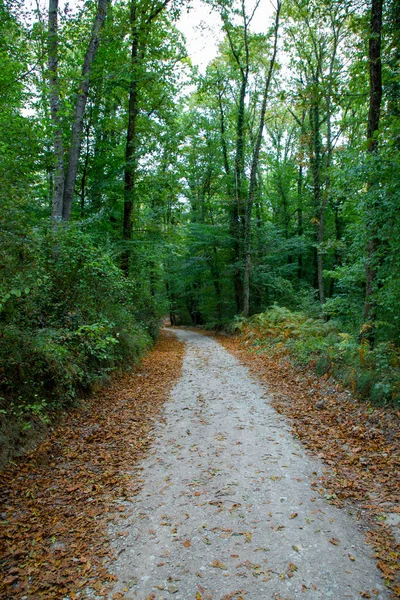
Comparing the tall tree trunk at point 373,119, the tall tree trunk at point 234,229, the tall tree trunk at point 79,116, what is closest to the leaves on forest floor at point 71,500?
the tall tree trunk at point 373,119

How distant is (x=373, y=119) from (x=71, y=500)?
28.8 ft

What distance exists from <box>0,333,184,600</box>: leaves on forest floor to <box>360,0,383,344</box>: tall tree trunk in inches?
202

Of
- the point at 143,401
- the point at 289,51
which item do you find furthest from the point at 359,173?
the point at 289,51

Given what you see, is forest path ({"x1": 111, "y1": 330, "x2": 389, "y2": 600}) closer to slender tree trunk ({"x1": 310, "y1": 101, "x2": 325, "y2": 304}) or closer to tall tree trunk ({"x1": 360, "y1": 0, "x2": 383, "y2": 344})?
tall tree trunk ({"x1": 360, "y1": 0, "x2": 383, "y2": 344})

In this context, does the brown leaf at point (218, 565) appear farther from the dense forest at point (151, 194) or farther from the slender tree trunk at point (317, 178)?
the slender tree trunk at point (317, 178)

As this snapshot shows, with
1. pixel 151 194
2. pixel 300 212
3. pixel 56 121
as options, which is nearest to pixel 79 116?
pixel 56 121

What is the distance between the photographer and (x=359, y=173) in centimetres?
658

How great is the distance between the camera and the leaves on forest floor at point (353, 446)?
336 cm

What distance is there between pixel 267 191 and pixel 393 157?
20.3 metres

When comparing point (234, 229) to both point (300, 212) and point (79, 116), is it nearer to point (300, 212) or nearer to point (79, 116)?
point (300, 212)

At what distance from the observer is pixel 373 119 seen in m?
7.32

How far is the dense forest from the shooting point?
5.79 m

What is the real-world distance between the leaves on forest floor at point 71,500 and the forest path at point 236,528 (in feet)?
0.73

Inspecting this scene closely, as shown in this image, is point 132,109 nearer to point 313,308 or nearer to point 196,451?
point 313,308
